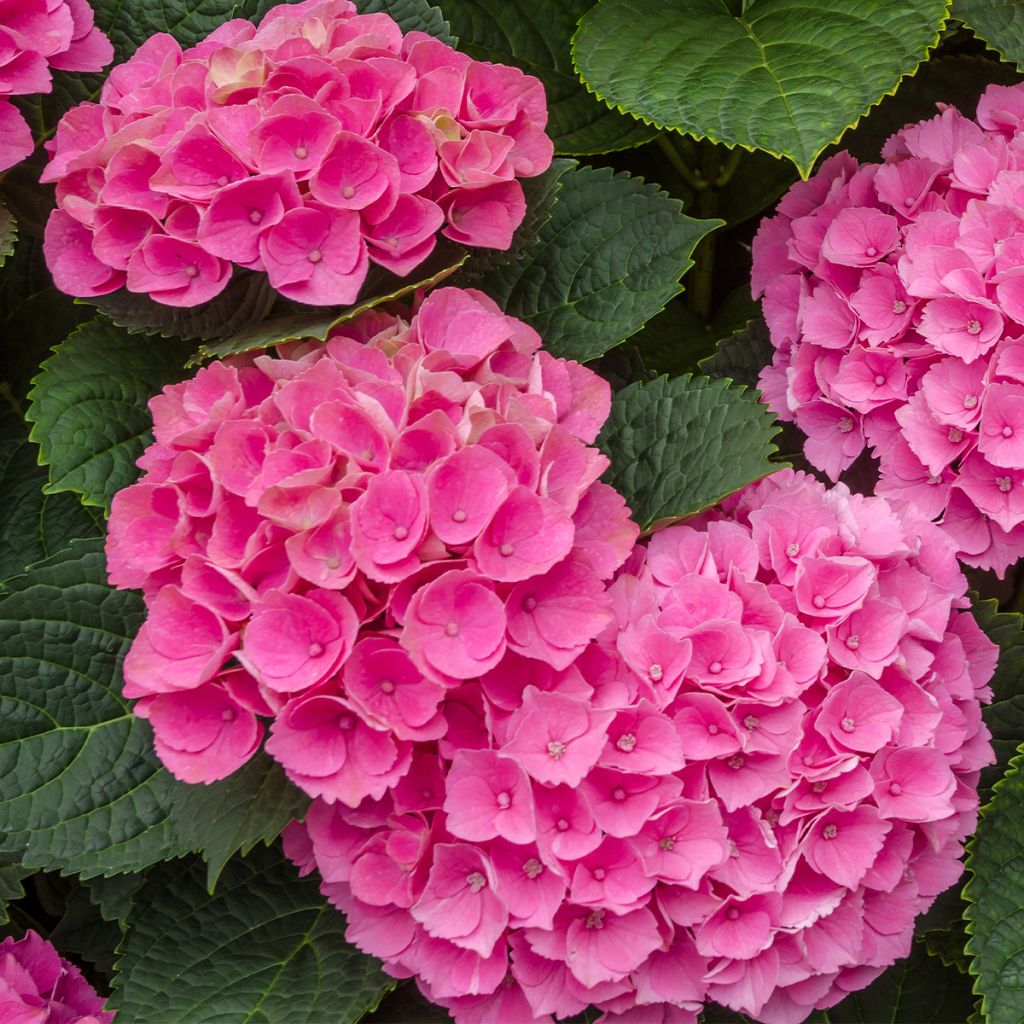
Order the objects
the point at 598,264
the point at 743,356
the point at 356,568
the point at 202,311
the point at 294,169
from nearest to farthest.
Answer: the point at 356,568, the point at 294,169, the point at 202,311, the point at 598,264, the point at 743,356

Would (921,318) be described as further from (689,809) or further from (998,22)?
(689,809)

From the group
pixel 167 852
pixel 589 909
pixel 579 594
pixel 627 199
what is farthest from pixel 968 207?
pixel 167 852

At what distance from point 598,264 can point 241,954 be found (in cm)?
60

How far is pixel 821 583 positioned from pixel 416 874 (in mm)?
330

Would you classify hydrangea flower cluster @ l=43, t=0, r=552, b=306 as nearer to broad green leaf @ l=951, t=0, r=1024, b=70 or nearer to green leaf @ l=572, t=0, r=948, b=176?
green leaf @ l=572, t=0, r=948, b=176

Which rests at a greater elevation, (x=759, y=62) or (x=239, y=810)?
(x=759, y=62)

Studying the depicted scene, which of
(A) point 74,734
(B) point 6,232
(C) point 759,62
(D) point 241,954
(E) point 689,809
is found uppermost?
(C) point 759,62

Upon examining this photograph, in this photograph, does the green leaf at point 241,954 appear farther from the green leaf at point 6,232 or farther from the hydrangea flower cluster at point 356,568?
the green leaf at point 6,232

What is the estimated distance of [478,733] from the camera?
0.81 metres

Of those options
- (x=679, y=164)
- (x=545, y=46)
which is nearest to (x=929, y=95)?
(x=679, y=164)

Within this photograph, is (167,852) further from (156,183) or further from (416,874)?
(156,183)

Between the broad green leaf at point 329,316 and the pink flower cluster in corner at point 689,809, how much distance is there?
25 cm

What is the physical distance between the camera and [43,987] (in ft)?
3.45

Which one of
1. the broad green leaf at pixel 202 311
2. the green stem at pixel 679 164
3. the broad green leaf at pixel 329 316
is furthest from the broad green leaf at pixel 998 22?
the broad green leaf at pixel 202 311
